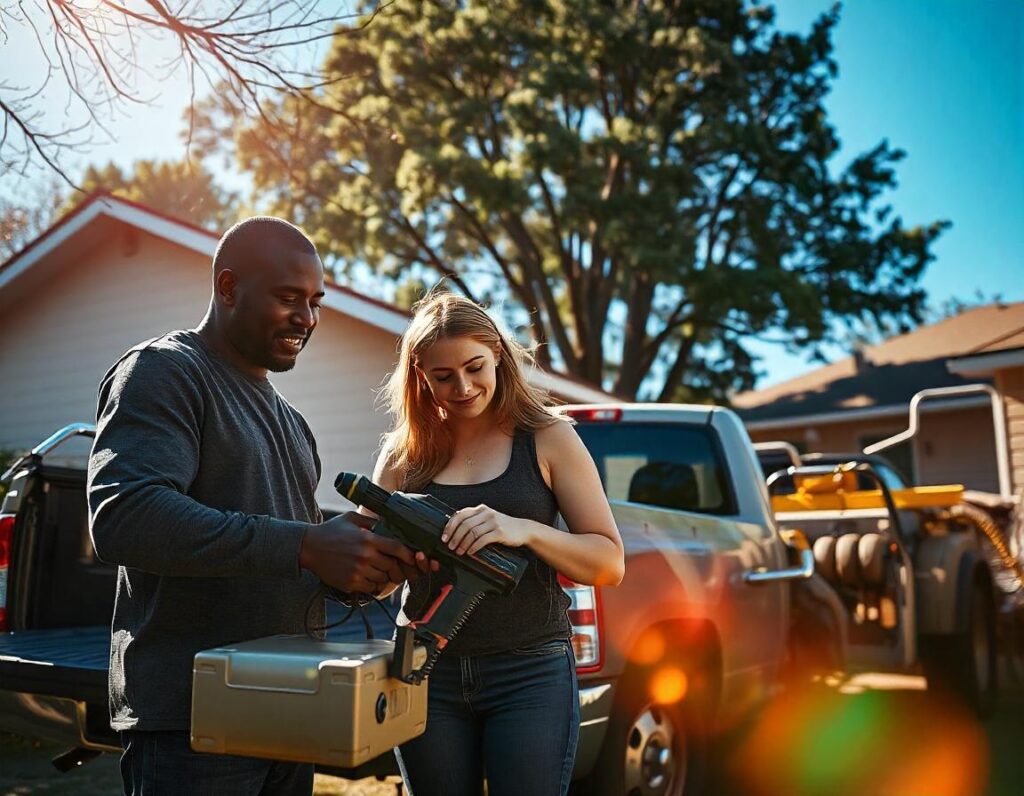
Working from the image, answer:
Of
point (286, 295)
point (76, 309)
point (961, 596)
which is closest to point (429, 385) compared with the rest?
point (286, 295)

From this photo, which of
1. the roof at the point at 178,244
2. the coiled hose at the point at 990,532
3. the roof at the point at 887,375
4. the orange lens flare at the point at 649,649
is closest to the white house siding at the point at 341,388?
the roof at the point at 178,244

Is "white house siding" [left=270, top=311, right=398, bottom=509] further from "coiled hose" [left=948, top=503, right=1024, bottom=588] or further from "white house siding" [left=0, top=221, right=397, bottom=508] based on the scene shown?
"coiled hose" [left=948, top=503, right=1024, bottom=588]

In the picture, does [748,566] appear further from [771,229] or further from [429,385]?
[771,229]

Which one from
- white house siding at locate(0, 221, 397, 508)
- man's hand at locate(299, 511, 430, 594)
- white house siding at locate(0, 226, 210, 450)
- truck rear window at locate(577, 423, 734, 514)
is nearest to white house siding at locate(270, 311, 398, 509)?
white house siding at locate(0, 221, 397, 508)

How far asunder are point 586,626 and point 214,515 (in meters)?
1.93

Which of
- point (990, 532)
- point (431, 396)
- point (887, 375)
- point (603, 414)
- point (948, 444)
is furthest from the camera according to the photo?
point (887, 375)

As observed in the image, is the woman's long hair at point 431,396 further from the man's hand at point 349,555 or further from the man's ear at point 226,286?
the man's hand at point 349,555

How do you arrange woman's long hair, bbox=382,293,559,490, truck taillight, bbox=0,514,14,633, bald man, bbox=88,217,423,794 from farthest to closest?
truck taillight, bbox=0,514,14,633
woman's long hair, bbox=382,293,559,490
bald man, bbox=88,217,423,794

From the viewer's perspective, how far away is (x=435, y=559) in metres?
2.11

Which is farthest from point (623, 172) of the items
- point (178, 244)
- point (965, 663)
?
point (965, 663)

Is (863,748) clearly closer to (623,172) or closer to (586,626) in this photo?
(586,626)

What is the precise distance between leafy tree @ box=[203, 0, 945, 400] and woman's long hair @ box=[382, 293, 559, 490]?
1700 cm

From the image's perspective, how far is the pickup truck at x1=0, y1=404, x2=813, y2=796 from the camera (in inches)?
140

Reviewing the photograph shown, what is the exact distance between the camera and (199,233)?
36.4ft
